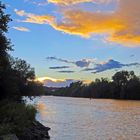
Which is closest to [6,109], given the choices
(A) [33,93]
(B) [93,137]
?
(B) [93,137]

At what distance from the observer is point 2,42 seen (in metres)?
38.3

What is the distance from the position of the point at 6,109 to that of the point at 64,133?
14.1 metres

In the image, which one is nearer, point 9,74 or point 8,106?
point 8,106

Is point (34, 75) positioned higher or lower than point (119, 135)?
higher

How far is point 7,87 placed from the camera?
2095 inches

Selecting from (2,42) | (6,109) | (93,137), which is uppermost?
(2,42)

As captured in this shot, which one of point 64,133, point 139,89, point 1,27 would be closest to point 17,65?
point 64,133

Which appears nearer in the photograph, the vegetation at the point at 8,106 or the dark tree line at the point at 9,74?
the vegetation at the point at 8,106

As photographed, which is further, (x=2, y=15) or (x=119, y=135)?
(x=119, y=135)

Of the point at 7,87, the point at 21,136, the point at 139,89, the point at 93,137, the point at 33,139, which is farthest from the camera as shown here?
the point at 139,89

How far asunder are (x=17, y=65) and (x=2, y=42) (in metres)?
47.4

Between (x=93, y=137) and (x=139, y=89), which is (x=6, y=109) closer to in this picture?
(x=93, y=137)

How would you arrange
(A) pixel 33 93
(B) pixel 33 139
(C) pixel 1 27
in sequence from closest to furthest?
(B) pixel 33 139, (C) pixel 1 27, (A) pixel 33 93

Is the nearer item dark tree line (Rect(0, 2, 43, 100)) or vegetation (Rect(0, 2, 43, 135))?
vegetation (Rect(0, 2, 43, 135))
